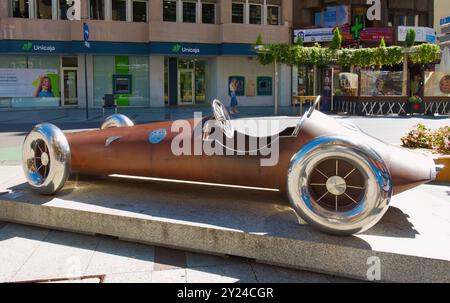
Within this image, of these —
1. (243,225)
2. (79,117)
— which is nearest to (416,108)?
(79,117)

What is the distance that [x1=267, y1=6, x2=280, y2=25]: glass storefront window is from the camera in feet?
95.6

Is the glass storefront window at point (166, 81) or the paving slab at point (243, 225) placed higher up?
the glass storefront window at point (166, 81)

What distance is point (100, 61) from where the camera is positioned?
26.8 m

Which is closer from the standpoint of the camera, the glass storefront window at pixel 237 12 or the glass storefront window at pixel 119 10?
the glass storefront window at pixel 119 10

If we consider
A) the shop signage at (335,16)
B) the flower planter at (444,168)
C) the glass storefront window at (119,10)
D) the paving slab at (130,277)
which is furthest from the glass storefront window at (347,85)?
the paving slab at (130,277)

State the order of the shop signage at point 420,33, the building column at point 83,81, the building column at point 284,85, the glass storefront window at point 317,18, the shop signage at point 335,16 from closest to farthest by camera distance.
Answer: the building column at point 83,81
the building column at point 284,85
the shop signage at point 420,33
the shop signage at point 335,16
the glass storefront window at point 317,18

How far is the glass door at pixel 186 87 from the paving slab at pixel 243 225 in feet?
78.9

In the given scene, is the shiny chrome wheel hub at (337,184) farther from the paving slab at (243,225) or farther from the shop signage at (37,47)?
the shop signage at (37,47)

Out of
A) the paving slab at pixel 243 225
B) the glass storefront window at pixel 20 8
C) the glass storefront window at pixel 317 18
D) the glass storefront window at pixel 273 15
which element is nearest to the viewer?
the paving slab at pixel 243 225

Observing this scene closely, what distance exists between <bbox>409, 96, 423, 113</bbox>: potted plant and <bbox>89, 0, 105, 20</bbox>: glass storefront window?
17.3 metres

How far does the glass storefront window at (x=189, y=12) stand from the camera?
27.5m

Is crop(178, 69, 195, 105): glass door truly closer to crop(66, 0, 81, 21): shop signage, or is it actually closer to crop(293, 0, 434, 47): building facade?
crop(66, 0, 81, 21): shop signage

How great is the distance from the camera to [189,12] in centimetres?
2756
